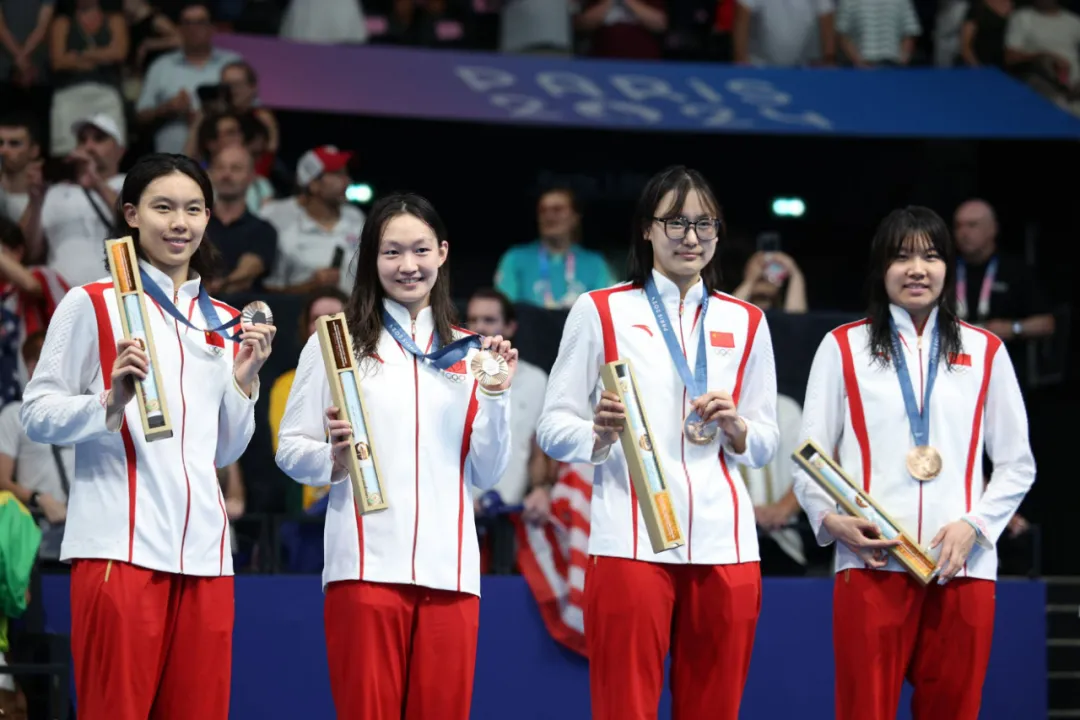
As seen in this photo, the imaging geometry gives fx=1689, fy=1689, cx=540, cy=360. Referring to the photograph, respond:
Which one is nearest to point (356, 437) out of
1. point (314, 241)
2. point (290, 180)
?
point (314, 241)

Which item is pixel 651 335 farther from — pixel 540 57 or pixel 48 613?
pixel 540 57

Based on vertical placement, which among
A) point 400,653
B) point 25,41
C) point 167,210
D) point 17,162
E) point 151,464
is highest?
point 25,41

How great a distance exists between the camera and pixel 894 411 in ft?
16.7

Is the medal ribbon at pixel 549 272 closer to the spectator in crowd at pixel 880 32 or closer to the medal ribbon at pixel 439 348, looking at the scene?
the spectator in crowd at pixel 880 32

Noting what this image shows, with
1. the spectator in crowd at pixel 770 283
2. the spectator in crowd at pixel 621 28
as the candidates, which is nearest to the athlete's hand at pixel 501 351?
the spectator in crowd at pixel 770 283

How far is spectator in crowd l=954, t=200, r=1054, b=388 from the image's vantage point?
831 centimetres

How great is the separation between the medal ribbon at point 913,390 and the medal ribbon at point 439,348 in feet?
4.54

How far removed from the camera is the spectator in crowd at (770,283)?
817 centimetres

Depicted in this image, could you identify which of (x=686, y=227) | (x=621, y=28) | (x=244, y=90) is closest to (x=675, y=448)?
(x=686, y=227)

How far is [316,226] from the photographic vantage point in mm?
8539

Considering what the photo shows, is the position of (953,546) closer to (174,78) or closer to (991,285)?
(991,285)

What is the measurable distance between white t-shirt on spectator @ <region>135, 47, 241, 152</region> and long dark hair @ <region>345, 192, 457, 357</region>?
518cm

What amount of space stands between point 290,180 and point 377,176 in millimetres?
1246

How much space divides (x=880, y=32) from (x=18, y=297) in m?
6.03
